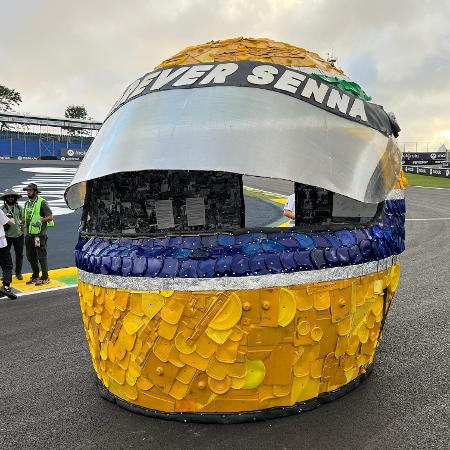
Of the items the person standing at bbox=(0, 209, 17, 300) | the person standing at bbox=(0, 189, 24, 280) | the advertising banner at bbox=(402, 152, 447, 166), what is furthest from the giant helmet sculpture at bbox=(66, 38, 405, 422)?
the advertising banner at bbox=(402, 152, 447, 166)

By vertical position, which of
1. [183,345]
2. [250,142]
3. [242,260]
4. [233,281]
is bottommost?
[183,345]

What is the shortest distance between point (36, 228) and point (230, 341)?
6.12 meters

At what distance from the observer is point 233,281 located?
303cm

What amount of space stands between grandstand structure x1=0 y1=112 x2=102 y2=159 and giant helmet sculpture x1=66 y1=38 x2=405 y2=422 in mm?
51129

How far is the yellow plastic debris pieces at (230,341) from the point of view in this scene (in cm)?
306

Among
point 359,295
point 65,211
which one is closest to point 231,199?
point 359,295

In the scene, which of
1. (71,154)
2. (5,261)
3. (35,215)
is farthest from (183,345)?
(71,154)

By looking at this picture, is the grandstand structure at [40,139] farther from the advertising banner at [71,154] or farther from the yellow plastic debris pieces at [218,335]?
the yellow plastic debris pieces at [218,335]

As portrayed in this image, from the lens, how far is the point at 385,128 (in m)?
3.60

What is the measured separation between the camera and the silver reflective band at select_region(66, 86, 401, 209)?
3041mm

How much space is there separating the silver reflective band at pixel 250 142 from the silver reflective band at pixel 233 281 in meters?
0.51

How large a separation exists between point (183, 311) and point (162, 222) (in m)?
1.70

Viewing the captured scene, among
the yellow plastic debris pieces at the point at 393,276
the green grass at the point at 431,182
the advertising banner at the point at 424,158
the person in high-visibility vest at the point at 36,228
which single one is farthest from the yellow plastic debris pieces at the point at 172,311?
the advertising banner at the point at 424,158

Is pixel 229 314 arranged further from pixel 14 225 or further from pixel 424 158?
pixel 424 158
